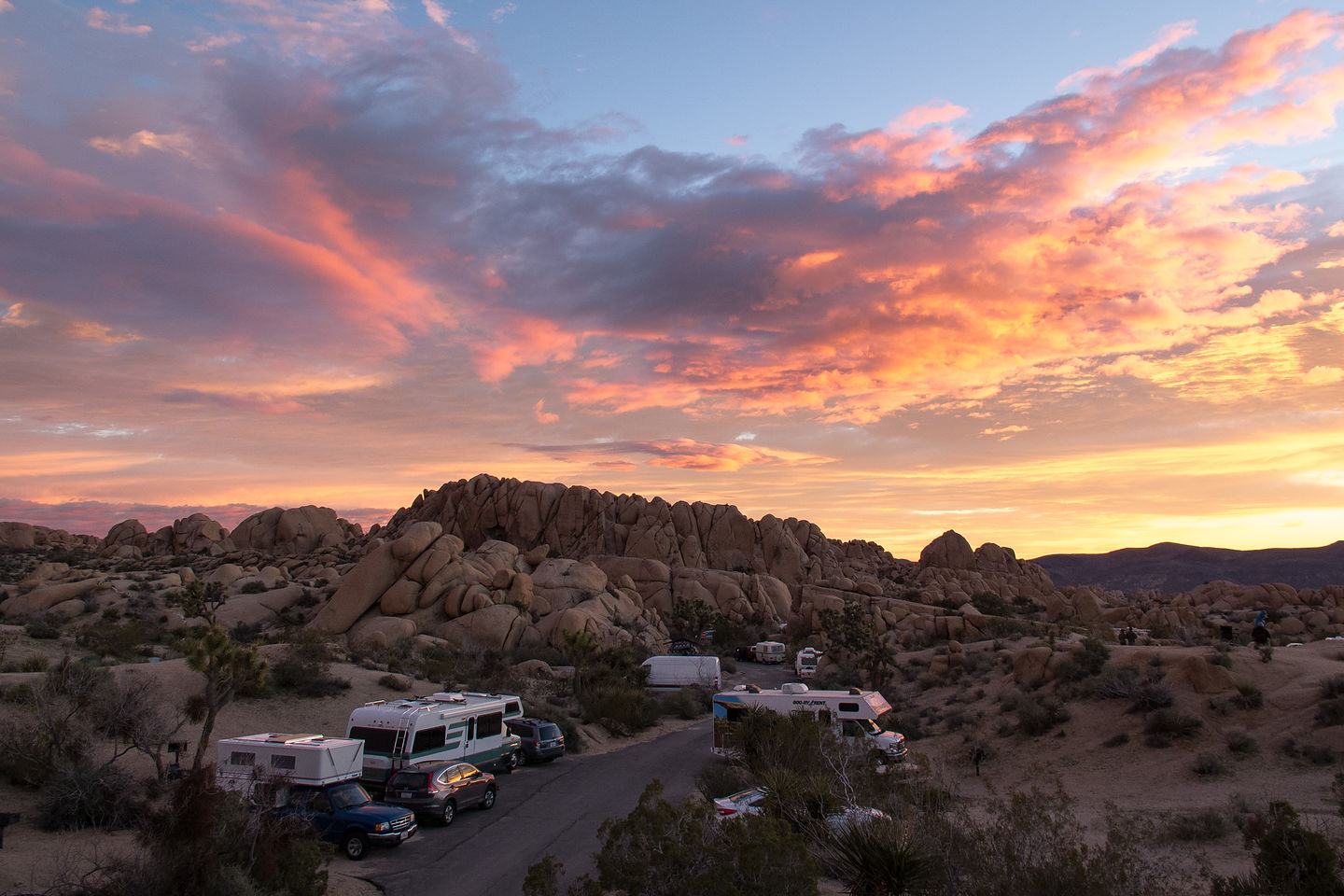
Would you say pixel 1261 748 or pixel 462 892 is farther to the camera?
pixel 1261 748

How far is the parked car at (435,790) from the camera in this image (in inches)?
757

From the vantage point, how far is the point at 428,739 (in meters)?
21.9

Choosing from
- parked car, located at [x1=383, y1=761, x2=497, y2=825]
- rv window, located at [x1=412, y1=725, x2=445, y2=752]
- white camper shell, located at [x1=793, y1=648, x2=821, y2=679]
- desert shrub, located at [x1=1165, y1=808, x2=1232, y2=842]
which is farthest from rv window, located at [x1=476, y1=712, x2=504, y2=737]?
white camper shell, located at [x1=793, y1=648, x2=821, y2=679]

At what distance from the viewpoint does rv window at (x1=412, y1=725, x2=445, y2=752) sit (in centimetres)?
2147

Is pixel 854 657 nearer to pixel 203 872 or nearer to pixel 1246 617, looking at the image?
pixel 1246 617

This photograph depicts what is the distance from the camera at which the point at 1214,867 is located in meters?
14.2

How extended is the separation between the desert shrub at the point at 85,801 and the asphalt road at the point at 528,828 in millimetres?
5190

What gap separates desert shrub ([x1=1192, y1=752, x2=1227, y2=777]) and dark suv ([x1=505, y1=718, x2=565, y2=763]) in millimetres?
21413

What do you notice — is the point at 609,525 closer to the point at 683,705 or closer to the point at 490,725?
the point at 683,705

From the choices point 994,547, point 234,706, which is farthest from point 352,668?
point 994,547

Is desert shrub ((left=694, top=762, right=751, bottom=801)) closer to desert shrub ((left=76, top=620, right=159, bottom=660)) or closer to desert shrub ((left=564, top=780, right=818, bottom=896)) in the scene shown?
desert shrub ((left=564, top=780, right=818, bottom=896))

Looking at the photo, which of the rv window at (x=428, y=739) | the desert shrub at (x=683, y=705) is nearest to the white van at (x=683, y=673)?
the desert shrub at (x=683, y=705)

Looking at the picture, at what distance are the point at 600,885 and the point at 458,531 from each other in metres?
104

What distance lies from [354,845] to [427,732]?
5.13 metres
